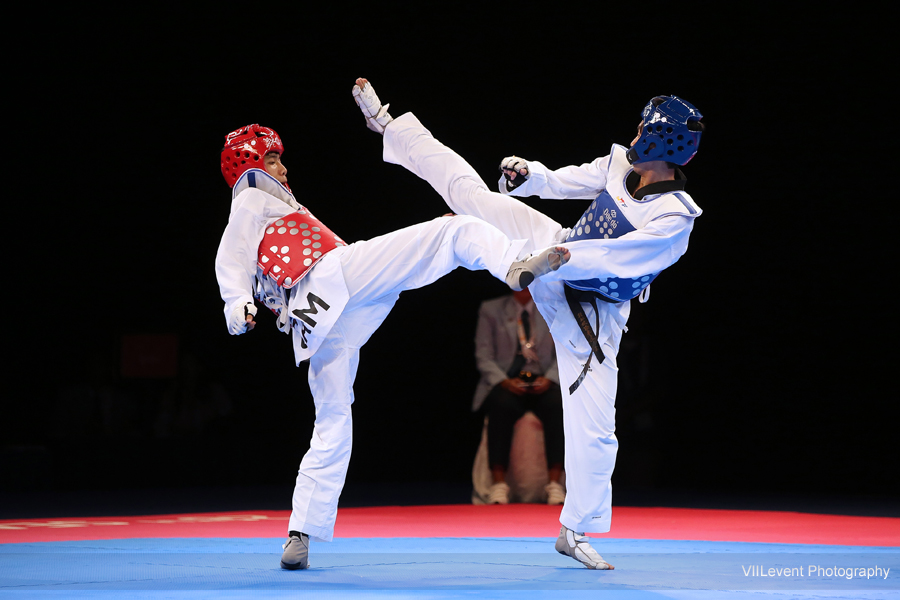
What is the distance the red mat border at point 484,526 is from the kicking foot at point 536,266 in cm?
177

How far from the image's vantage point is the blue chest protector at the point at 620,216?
2.88 m

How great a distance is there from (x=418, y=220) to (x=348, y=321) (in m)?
4.33

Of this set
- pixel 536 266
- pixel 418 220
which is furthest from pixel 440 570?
pixel 418 220

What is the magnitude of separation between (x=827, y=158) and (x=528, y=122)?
219 cm

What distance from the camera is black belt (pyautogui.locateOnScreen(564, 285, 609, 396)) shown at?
2988mm

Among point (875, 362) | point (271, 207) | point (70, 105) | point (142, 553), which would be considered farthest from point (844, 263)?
point (70, 105)

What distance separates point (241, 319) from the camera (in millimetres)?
2742

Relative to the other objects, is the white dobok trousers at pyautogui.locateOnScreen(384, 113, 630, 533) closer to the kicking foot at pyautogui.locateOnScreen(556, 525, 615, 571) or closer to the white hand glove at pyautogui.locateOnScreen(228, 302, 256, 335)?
the kicking foot at pyautogui.locateOnScreen(556, 525, 615, 571)

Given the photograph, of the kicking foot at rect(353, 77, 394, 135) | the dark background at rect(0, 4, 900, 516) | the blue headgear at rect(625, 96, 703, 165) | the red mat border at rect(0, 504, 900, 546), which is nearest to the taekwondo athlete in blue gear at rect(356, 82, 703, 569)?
the blue headgear at rect(625, 96, 703, 165)

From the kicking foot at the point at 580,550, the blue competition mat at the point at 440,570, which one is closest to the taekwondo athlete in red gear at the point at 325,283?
the blue competition mat at the point at 440,570

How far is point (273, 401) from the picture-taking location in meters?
7.59

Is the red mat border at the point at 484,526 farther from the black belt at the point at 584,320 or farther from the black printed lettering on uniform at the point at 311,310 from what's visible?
the black printed lettering on uniform at the point at 311,310

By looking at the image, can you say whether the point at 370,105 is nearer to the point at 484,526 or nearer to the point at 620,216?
the point at 620,216

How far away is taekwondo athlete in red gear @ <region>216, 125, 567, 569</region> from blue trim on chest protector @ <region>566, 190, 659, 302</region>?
1.05ft
